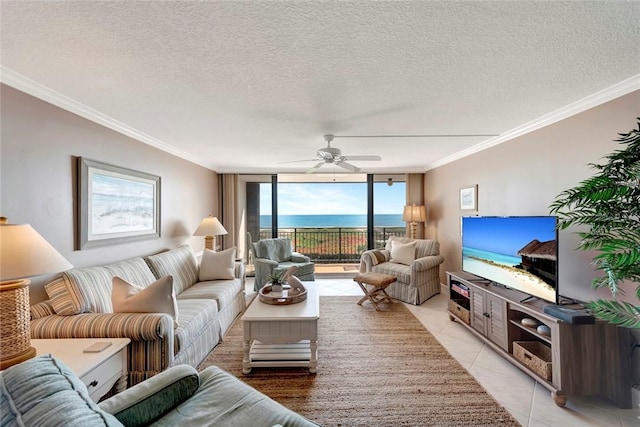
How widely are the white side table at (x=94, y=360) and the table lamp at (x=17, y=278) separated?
0.58ft

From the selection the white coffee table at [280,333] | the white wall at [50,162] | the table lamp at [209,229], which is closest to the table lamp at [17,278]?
the white wall at [50,162]

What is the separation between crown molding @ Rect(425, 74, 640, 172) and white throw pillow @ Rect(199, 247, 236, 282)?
151 inches

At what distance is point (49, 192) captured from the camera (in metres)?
2.08

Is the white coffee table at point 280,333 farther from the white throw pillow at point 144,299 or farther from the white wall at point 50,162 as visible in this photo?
the white wall at point 50,162

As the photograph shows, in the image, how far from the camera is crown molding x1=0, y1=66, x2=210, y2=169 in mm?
1781

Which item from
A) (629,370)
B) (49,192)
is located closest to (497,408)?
(629,370)

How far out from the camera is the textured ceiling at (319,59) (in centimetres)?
125

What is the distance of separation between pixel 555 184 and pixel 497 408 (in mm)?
2068

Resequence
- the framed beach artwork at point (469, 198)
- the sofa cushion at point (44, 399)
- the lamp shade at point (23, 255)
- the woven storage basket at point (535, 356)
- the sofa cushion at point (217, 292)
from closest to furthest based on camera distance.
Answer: the sofa cushion at point (44, 399) → the lamp shade at point (23, 255) → the woven storage basket at point (535, 356) → the sofa cushion at point (217, 292) → the framed beach artwork at point (469, 198)

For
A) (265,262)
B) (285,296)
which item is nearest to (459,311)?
(285,296)

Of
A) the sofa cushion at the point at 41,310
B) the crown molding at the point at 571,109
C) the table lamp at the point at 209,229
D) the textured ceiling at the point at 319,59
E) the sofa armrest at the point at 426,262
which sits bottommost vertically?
the sofa armrest at the point at 426,262

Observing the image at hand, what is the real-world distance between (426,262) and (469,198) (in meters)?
1.16

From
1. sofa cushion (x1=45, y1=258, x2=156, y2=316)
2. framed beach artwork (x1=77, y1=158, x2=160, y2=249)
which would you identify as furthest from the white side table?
framed beach artwork (x1=77, y1=158, x2=160, y2=249)

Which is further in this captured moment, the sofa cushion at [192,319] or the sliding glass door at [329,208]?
Answer: the sliding glass door at [329,208]
